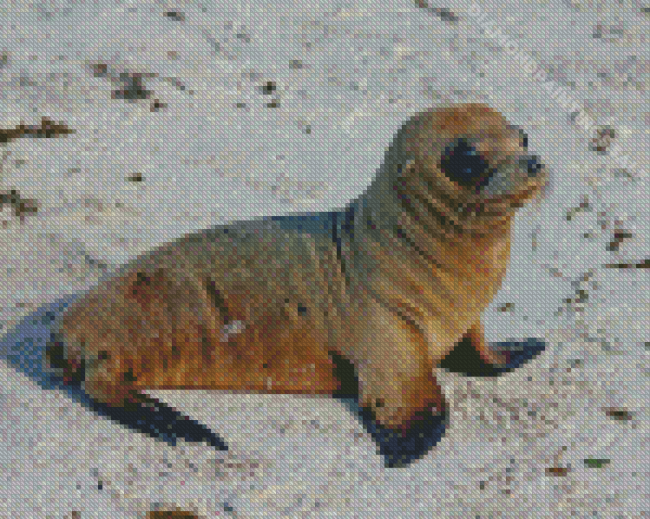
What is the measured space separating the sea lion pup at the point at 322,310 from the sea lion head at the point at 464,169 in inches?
0.4

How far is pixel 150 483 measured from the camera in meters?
3.65

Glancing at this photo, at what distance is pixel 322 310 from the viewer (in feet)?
12.7

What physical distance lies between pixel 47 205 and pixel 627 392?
2836 millimetres

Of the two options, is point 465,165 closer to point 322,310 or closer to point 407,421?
point 322,310

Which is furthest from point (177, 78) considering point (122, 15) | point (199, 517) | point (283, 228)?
point (199, 517)

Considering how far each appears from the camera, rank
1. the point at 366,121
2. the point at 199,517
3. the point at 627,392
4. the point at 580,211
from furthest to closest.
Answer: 1. the point at 366,121
2. the point at 580,211
3. the point at 627,392
4. the point at 199,517

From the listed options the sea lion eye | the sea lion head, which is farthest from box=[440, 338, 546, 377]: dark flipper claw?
the sea lion eye

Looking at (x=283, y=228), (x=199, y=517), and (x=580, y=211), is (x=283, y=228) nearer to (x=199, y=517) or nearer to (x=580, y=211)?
(x=199, y=517)

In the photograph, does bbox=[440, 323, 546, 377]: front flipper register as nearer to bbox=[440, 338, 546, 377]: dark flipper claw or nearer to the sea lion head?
bbox=[440, 338, 546, 377]: dark flipper claw

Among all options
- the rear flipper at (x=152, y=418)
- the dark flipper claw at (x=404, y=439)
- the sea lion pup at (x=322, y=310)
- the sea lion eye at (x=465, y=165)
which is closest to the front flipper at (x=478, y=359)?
the sea lion pup at (x=322, y=310)

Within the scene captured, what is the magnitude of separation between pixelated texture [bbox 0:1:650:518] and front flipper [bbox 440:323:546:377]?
0.03 ft

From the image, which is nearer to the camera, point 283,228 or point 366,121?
point 283,228

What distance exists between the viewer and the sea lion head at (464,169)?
11.7 feet

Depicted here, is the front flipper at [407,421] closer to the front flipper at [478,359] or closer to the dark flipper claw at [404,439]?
the dark flipper claw at [404,439]
